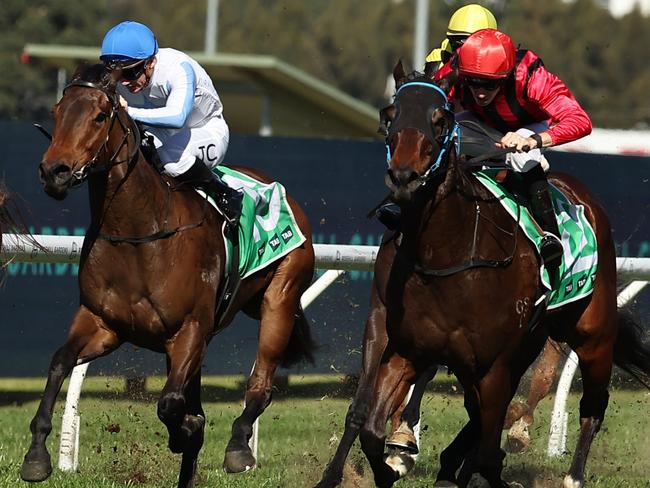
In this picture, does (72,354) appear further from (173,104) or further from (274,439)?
(274,439)

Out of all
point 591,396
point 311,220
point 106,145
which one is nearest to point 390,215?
point 106,145

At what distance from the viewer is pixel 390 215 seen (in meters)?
5.12

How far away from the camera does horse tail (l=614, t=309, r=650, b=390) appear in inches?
265

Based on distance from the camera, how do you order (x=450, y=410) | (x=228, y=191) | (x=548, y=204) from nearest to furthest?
(x=548, y=204), (x=228, y=191), (x=450, y=410)

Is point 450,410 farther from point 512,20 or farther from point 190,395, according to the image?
point 512,20

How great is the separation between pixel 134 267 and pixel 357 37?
58.4m

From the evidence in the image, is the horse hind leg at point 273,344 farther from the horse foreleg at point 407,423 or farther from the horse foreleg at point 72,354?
the horse foreleg at point 72,354

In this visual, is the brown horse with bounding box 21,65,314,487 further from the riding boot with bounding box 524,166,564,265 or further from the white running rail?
the riding boot with bounding box 524,166,564,265

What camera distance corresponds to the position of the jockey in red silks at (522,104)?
518 centimetres

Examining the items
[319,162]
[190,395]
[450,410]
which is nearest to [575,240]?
[190,395]

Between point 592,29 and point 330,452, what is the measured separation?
175 ft

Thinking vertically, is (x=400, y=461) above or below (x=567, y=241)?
below

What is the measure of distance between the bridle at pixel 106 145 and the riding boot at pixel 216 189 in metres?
0.45

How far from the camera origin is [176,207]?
570 cm
